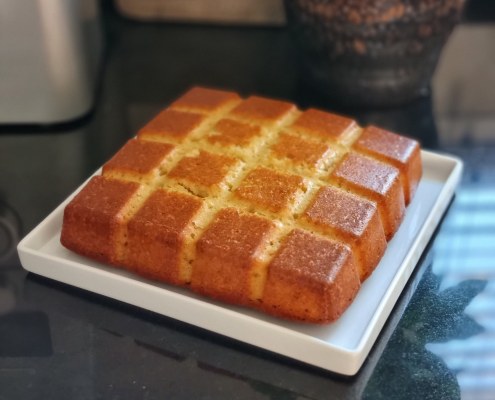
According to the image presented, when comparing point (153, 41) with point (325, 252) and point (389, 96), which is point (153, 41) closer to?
point (389, 96)

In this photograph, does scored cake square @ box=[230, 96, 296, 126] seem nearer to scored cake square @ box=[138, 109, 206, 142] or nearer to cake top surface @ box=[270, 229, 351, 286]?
scored cake square @ box=[138, 109, 206, 142]

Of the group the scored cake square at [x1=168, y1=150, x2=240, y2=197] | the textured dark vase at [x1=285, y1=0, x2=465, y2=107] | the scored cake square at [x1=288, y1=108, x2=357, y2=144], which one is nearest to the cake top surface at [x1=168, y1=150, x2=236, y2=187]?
the scored cake square at [x1=168, y1=150, x2=240, y2=197]

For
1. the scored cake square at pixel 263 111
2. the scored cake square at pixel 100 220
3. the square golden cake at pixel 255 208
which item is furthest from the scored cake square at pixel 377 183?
the scored cake square at pixel 100 220

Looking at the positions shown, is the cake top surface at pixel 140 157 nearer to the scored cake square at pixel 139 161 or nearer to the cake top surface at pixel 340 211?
the scored cake square at pixel 139 161

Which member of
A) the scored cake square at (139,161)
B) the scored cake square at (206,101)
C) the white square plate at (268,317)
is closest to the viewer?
the white square plate at (268,317)

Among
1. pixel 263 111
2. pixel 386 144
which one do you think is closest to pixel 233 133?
pixel 263 111

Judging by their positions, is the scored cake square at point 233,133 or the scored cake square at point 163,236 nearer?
the scored cake square at point 163,236
